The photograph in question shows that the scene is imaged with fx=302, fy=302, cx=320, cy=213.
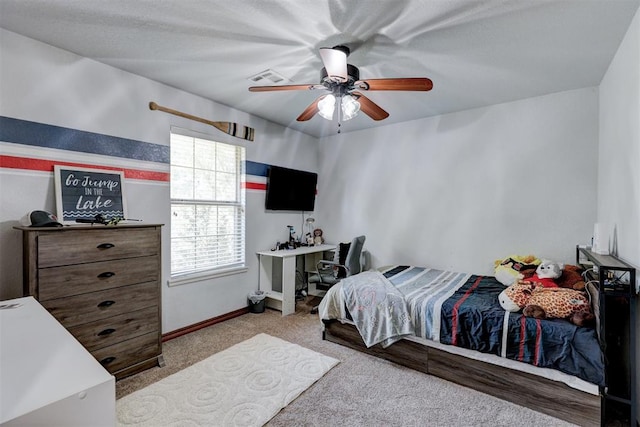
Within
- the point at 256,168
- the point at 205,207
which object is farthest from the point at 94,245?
the point at 256,168

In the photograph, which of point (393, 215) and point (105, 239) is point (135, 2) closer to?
point (105, 239)

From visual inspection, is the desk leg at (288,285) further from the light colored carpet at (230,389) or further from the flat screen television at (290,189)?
the light colored carpet at (230,389)

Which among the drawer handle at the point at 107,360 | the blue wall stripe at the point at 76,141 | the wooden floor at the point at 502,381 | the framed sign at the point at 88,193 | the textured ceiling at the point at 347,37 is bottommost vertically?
the wooden floor at the point at 502,381

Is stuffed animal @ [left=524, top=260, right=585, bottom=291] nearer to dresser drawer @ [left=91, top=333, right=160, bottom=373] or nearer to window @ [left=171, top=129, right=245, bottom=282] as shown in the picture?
window @ [left=171, top=129, right=245, bottom=282]

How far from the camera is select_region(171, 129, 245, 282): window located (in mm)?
3217

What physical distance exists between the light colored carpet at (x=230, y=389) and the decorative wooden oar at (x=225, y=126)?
93.3 inches

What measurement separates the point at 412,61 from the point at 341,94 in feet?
2.18

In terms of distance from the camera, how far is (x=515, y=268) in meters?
3.00

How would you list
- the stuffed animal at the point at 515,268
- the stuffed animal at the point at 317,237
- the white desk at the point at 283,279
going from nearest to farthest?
the stuffed animal at the point at 515,268 → the white desk at the point at 283,279 → the stuffed animal at the point at 317,237

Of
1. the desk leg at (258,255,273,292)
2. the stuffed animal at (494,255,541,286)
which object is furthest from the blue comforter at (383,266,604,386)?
the desk leg at (258,255,273,292)

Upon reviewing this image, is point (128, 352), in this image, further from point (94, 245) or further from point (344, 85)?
point (344, 85)

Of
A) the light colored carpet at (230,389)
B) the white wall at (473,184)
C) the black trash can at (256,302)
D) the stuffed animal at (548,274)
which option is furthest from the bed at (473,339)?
the black trash can at (256,302)

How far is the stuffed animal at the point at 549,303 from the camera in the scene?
2.03 m

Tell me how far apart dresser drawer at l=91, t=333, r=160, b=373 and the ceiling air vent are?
2.43m
